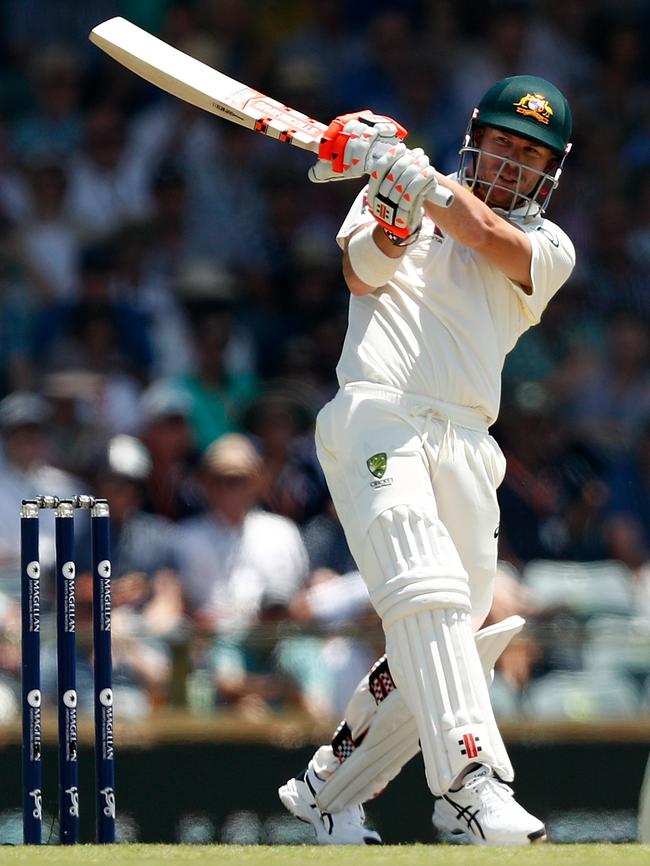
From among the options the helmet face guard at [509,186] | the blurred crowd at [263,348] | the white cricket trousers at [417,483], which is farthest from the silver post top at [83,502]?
the blurred crowd at [263,348]

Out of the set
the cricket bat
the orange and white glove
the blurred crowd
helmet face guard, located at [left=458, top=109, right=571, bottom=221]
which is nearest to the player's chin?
helmet face guard, located at [left=458, top=109, right=571, bottom=221]

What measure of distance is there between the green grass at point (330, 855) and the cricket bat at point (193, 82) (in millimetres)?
1697

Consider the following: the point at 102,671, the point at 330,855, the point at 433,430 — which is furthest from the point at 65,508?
the point at 330,855

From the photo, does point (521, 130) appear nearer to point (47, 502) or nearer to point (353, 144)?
point (353, 144)

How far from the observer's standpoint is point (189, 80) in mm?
4250

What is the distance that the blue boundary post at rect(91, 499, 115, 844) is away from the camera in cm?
371

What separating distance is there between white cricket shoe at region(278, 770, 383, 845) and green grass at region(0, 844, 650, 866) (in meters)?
0.49

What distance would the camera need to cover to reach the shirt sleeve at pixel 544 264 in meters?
3.92

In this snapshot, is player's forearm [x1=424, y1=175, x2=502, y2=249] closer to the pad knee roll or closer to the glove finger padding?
the glove finger padding

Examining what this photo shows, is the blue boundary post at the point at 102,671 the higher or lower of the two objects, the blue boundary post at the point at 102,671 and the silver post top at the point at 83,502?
the lower

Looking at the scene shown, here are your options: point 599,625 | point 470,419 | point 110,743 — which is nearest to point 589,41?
point 599,625

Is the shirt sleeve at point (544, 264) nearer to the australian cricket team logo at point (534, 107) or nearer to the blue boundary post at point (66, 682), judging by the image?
the australian cricket team logo at point (534, 107)

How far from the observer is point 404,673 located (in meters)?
3.68

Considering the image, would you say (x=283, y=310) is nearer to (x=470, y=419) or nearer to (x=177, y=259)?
(x=177, y=259)
